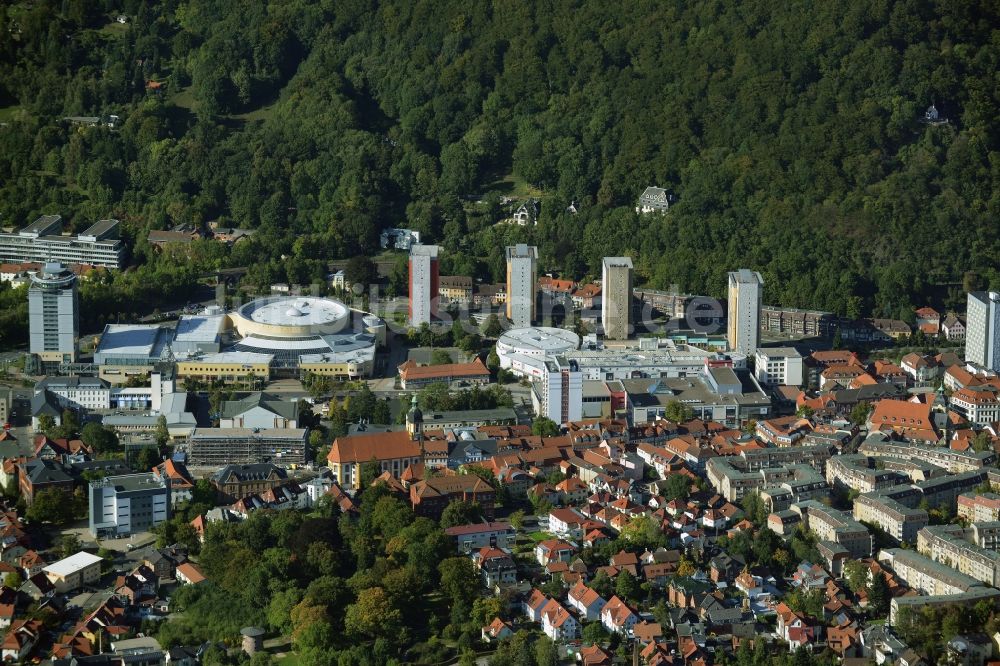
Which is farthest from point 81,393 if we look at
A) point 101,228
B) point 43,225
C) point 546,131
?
point 546,131

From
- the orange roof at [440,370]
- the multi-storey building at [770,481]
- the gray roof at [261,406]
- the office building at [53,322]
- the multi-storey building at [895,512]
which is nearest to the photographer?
the multi-storey building at [895,512]

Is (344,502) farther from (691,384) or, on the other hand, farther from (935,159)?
(935,159)

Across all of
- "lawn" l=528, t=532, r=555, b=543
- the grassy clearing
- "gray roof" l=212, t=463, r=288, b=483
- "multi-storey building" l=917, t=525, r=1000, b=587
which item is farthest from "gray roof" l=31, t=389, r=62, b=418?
the grassy clearing

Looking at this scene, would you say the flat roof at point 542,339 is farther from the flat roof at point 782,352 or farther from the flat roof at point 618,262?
the flat roof at point 782,352

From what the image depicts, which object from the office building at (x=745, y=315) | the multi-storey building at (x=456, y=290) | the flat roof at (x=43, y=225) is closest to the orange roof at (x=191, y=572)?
the office building at (x=745, y=315)

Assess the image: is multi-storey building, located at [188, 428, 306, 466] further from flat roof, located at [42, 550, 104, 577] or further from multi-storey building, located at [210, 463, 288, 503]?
flat roof, located at [42, 550, 104, 577]

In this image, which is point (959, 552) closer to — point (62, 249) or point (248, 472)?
point (248, 472)
